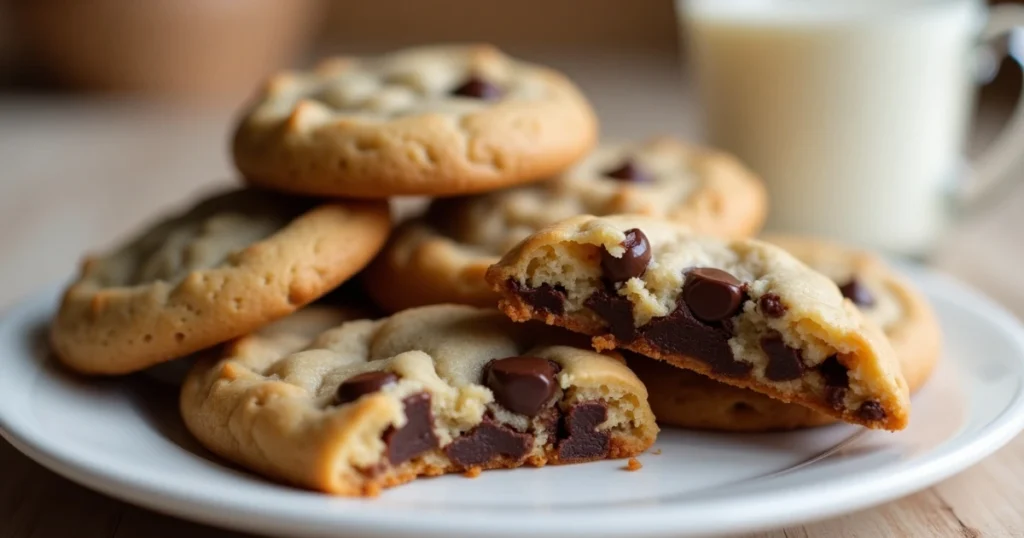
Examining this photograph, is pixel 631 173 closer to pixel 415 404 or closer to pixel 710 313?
pixel 710 313

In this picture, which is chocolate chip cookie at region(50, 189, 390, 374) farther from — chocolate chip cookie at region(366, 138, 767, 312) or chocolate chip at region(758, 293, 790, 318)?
chocolate chip at region(758, 293, 790, 318)

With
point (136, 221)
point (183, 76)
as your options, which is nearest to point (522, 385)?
point (136, 221)

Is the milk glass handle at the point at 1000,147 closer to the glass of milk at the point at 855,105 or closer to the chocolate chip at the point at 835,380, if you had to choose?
the glass of milk at the point at 855,105

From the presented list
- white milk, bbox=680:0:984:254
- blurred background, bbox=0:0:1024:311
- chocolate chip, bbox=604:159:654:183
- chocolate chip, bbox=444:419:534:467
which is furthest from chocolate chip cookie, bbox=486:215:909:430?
blurred background, bbox=0:0:1024:311

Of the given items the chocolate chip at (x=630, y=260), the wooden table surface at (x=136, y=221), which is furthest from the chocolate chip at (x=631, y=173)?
the wooden table surface at (x=136, y=221)

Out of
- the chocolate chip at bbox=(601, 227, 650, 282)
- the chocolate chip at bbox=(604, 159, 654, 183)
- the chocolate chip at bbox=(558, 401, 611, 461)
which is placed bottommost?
the chocolate chip at bbox=(558, 401, 611, 461)

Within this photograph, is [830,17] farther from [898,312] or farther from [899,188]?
[898,312]
